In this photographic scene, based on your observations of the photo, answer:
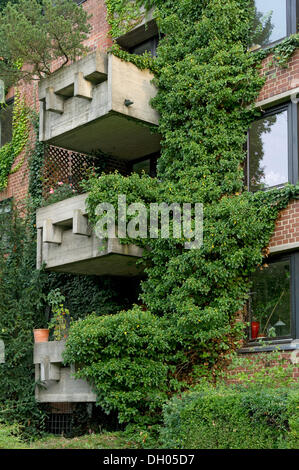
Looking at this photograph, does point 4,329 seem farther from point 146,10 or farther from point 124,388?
point 146,10

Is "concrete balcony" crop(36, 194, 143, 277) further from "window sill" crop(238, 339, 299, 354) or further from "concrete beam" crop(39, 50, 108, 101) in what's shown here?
"window sill" crop(238, 339, 299, 354)

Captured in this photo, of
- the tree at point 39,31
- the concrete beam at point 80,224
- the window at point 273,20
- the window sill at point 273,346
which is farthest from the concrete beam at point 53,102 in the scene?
the window sill at point 273,346

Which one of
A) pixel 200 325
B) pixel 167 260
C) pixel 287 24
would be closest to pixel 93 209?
pixel 167 260

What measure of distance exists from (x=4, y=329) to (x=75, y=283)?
188cm

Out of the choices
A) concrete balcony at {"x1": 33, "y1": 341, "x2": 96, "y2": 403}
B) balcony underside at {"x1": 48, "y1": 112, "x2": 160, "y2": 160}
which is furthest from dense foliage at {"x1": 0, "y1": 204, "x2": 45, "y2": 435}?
balcony underside at {"x1": 48, "y1": 112, "x2": 160, "y2": 160}

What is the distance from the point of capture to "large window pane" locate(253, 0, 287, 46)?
42.8 ft

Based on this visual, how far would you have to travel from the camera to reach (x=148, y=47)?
53.7ft

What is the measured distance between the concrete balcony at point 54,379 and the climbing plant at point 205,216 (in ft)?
2.96

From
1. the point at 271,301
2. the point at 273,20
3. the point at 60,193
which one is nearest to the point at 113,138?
the point at 60,193

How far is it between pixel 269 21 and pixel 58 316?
7.37m

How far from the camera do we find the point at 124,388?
39.2 ft

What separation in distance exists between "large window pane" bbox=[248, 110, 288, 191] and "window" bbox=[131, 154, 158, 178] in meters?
3.37

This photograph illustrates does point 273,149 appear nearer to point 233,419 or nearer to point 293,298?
point 293,298
